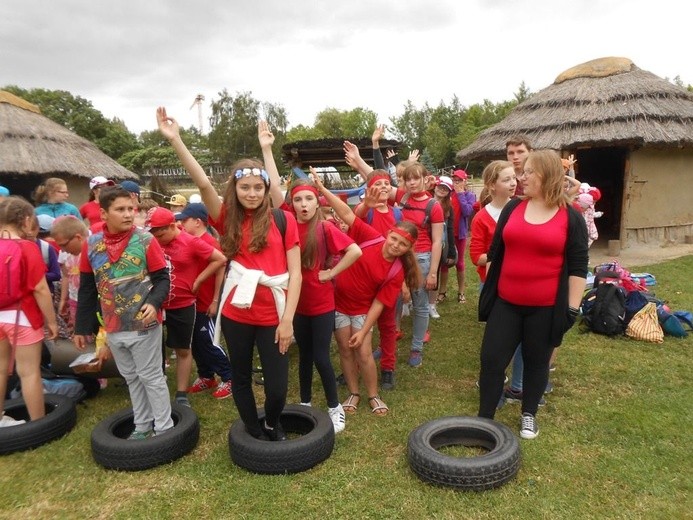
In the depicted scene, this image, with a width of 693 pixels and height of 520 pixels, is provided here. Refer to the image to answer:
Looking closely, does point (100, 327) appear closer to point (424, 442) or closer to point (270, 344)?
point (270, 344)

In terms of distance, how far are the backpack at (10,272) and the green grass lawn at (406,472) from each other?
3.61 ft

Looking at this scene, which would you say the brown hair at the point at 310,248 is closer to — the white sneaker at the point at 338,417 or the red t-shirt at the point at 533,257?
the white sneaker at the point at 338,417

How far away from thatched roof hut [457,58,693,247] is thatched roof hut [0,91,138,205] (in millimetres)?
11172

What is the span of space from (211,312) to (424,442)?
2153mm

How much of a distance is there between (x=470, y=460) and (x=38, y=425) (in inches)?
119

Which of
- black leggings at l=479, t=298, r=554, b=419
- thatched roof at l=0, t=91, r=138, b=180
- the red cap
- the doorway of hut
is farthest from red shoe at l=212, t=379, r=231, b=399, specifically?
the doorway of hut

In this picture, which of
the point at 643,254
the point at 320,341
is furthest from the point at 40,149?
the point at 643,254

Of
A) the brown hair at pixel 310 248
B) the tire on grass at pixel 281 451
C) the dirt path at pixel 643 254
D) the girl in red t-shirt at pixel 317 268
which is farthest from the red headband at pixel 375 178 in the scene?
the dirt path at pixel 643 254

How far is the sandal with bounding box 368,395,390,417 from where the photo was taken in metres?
3.72

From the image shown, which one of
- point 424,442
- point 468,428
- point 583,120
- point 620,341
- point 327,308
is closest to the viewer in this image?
point 424,442

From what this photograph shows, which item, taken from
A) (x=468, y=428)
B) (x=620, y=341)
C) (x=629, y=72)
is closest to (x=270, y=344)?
(x=468, y=428)

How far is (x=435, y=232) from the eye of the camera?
4.71m

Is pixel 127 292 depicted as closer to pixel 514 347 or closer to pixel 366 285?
pixel 366 285

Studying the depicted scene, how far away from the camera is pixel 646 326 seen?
16.8ft
